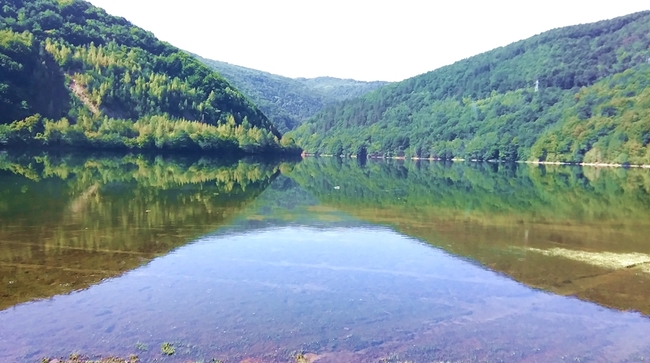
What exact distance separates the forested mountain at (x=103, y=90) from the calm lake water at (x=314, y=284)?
77791 mm

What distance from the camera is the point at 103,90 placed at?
12475 centimetres

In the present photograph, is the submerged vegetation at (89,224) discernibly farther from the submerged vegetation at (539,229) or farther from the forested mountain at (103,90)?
the forested mountain at (103,90)

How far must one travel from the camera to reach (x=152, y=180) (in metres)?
54.7

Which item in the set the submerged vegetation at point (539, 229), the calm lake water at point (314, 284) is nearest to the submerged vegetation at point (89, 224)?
the calm lake water at point (314, 284)

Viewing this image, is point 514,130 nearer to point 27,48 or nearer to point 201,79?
point 201,79

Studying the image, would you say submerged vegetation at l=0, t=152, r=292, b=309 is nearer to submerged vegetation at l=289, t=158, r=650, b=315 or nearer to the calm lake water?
the calm lake water

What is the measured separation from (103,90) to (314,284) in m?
122

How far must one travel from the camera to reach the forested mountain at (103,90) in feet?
349

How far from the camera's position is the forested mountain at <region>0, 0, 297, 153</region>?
106250 mm

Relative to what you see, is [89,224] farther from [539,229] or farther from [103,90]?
[103,90]

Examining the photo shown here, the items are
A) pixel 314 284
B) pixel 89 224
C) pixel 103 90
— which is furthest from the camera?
Result: pixel 103 90

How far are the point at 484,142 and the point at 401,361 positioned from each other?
190 meters

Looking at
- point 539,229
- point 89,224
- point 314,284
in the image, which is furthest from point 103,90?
point 314,284

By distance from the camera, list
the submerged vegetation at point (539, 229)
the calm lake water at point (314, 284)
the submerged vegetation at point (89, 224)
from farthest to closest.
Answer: the submerged vegetation at point (539, 229)
the submerged vegetation at point (89, 224)
the calm lake water at point (314, 284)
